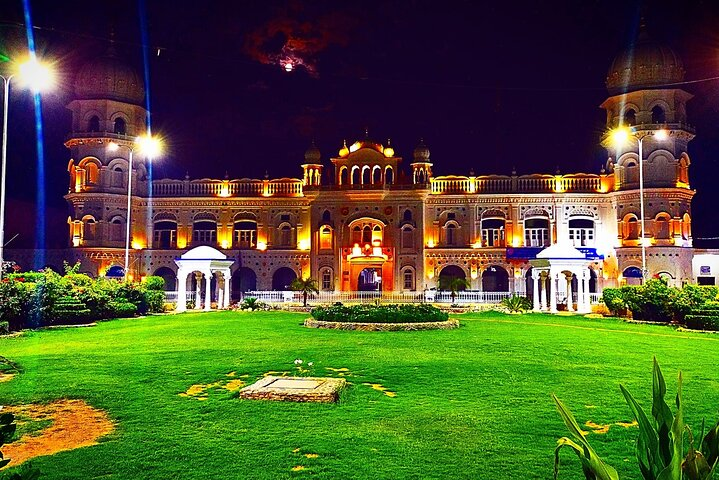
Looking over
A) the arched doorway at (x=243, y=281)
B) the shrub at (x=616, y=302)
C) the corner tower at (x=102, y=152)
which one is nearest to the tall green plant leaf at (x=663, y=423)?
the shrub at (x=616, y=302)

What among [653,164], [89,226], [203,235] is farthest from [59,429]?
[653,164]

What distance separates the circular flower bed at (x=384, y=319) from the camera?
66.8 feet

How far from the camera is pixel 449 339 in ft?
57.2

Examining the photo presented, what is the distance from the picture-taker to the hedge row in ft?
65.1

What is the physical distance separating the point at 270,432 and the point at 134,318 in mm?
21604

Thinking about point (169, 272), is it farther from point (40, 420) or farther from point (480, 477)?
point (480, 477)

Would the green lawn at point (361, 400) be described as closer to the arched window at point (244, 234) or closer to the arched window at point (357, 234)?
the arched window at point (357, 234)

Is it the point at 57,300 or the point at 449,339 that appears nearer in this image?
the point at 449,339

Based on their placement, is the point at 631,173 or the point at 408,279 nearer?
the point at 631,173

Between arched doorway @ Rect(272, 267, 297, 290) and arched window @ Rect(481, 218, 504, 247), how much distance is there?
550 inches

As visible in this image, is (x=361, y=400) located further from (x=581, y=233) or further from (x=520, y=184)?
(x=581, y=233)

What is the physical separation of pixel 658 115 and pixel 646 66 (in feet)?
10.8

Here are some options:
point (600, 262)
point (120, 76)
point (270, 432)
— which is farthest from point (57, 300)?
point (600, 262)

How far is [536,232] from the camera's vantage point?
41.2m
